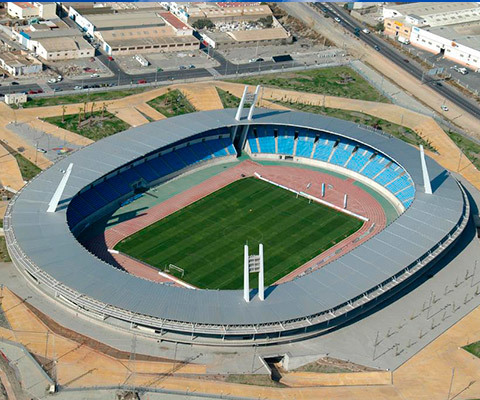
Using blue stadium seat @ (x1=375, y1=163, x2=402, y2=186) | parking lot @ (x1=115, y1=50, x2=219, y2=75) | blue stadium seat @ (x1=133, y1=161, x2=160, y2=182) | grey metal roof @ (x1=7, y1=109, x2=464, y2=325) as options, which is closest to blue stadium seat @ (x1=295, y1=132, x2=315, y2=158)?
grey metal roof @ (x1=7, y1=109, x2=464, y2=325)

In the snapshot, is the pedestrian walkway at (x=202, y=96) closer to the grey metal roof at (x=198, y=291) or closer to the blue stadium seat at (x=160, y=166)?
the grey metal roof at (x=198, y=291)

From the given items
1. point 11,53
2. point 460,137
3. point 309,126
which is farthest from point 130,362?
point 11,53

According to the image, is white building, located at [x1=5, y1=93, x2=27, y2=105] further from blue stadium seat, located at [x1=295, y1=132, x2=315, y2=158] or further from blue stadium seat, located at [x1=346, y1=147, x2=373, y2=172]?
blue stadium seat, located at [x1=346, y1=147, x2=373, y2=172]

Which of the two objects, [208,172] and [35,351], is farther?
[208,172]

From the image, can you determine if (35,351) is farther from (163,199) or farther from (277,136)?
(277,136)

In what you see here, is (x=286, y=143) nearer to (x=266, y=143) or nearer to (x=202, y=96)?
(x=266, y=143)

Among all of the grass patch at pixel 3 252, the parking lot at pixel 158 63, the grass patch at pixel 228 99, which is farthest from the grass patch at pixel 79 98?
the grass patch at pixel 3 252

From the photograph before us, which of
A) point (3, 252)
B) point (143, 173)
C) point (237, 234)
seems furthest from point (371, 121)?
point (3, 252)
